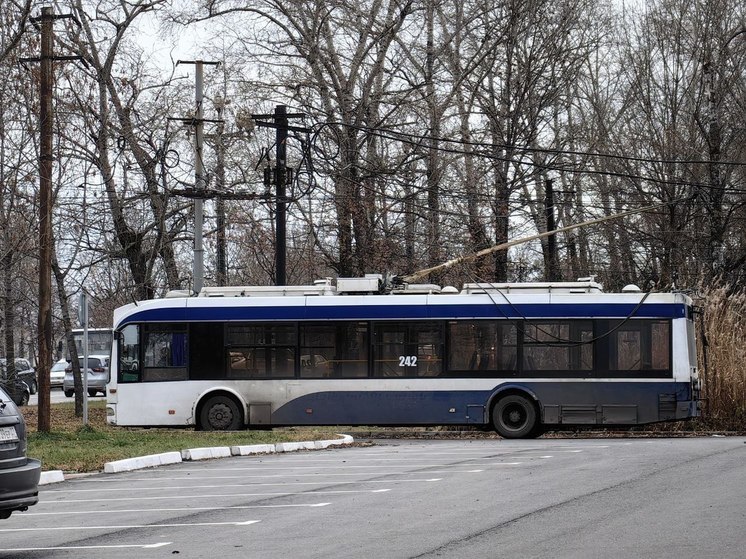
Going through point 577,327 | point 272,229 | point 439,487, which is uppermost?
point 272,229

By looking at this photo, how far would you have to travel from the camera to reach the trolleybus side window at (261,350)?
1033 inches

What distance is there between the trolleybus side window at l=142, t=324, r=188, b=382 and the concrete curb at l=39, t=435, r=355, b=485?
4732mm

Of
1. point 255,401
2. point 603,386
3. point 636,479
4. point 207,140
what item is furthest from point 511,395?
point 207,140

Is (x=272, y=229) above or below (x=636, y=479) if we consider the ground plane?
above

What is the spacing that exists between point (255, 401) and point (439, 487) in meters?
12.4

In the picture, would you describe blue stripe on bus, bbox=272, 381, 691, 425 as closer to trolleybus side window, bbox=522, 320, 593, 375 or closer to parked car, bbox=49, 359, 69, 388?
trolleybus side window, bbox=522, 320, 593, 375

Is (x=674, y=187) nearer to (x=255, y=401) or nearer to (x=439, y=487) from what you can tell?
(x=255, y=401)

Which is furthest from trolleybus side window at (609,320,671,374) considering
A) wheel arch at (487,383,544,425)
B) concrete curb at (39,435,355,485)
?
concrete curb at (39,435,355,485)

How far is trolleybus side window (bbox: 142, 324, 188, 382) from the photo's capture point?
26594 millimetres

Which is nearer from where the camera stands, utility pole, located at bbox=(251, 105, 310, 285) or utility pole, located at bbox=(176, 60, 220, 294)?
utility pole, located at bbox=(251, 105, 310, 285)

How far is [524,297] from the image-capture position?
2559 centimetres

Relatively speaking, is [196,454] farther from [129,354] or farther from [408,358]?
[129,354]

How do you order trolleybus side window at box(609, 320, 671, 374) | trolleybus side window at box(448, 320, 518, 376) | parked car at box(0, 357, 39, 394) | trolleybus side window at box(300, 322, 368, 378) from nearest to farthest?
trolleybus side window at box(609, 320, 671, 374), trolleybus side window at box(448, 320, 518, 376), trolleybus side window at box(300, 322, 368, 378), parked car at box(0, 357, 39, 394)

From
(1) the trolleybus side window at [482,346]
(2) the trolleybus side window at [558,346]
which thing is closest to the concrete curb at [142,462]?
(1) the trolleybus side window at [482,346]
